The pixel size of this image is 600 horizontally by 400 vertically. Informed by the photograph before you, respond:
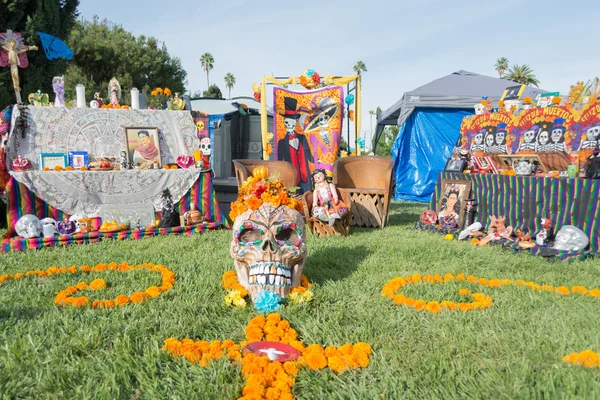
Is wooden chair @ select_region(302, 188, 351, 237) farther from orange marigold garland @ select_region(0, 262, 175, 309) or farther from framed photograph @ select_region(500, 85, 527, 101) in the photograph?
framed photograph @ select_region(500, 85, 527, 101)

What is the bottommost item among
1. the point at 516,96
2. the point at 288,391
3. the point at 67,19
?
the point at 288,391

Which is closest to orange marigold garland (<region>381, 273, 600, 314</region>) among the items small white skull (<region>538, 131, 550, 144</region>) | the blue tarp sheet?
small white skull (<region>538, 131, 550, 144</region>)

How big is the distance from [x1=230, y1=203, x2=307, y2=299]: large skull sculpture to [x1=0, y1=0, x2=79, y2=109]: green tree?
10202mm

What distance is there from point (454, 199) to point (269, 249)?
4.22 m

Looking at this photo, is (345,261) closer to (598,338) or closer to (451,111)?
(598,338)

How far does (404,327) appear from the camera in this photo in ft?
8.79

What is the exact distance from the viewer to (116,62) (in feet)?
80.9

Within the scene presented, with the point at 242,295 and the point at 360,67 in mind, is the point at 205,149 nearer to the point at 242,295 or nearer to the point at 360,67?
the point at 242,295

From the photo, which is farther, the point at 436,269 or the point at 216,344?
the point at 436,269

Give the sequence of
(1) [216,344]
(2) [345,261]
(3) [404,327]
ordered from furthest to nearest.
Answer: (2) [345,261] → (3) [404,327] → (1) [216,344]

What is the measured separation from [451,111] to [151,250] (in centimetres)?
964

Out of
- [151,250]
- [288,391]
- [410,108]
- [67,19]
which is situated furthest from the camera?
[67,19]

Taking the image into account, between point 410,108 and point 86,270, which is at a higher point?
point 410,108

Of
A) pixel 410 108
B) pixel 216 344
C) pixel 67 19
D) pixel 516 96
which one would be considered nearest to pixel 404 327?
pixel 216 344
